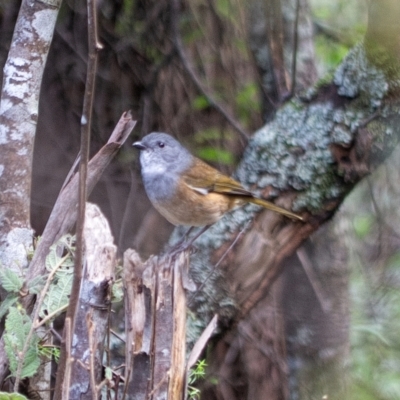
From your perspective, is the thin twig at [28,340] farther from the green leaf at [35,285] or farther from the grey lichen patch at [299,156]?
the grey lichen patch at [299,156]

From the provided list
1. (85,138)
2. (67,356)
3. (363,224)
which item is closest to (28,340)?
(67,356)

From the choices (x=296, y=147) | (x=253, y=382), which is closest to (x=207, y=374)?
(x=253, y=382)

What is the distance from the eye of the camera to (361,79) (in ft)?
11.3

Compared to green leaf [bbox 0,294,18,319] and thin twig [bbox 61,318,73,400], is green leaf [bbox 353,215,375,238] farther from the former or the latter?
thin twig [bbox 61,318,73,400]

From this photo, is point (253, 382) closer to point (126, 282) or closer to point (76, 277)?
point (126, 282)

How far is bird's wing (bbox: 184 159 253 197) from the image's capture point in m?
3.50

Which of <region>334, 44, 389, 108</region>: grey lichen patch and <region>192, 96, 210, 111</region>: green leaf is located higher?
<region>192, 96, 210, 111</region>: green leaf

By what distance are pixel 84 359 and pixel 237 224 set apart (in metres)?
1.92

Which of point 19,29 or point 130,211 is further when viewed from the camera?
point 130,211

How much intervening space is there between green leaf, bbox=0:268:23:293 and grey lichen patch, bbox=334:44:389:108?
2102mm

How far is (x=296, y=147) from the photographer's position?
12.1 feet

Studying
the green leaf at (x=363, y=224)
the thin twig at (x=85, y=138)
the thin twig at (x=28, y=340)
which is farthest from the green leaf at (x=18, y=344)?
the green leaf at (x=363, y=224)

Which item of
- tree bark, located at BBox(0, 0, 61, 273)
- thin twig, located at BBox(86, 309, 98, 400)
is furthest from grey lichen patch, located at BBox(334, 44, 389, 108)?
thin twig, located at BBox(86, 309, 98, 400)

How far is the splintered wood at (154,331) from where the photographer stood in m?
1.94
